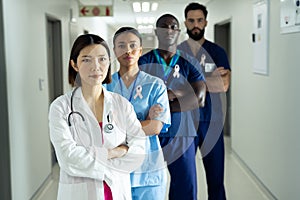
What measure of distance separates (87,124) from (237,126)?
399cm

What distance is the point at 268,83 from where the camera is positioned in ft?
11.6

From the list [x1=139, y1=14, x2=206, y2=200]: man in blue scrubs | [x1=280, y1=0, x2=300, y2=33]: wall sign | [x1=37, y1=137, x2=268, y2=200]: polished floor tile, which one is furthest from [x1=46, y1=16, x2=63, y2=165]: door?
[x1=139, y1=14, x2=206, y2=200]: man in blue scrubs

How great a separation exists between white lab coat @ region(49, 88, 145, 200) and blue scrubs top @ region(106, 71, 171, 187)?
0.24 meters

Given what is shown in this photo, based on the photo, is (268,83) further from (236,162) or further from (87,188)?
(87,188)

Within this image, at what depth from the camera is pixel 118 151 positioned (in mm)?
1490

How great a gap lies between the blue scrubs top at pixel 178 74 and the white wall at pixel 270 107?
35.0 inches

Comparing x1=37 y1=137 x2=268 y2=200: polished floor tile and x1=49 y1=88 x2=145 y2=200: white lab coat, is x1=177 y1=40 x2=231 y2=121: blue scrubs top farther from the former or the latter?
x1=37 y1=137 x2=268 y2=200: polished floor tile

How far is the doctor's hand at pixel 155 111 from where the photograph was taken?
69.4 inches

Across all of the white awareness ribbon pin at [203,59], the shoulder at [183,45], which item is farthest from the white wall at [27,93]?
the white awareness ribbon pin at [203,59]

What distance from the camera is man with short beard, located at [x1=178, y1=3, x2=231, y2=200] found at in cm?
244

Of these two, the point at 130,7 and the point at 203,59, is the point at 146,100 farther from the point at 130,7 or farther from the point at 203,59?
the point at 130,7

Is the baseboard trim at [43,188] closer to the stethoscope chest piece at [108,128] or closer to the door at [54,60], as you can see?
the door at [54,60]

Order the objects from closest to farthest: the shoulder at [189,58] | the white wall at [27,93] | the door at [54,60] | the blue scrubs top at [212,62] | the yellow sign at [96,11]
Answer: the shoulder at [189,58] → the blue scrubs top at [212,62] → the white wall at [27,93] → the door at [54,60] → the yellow sign at [96,11]

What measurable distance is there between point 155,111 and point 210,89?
2.49ft
